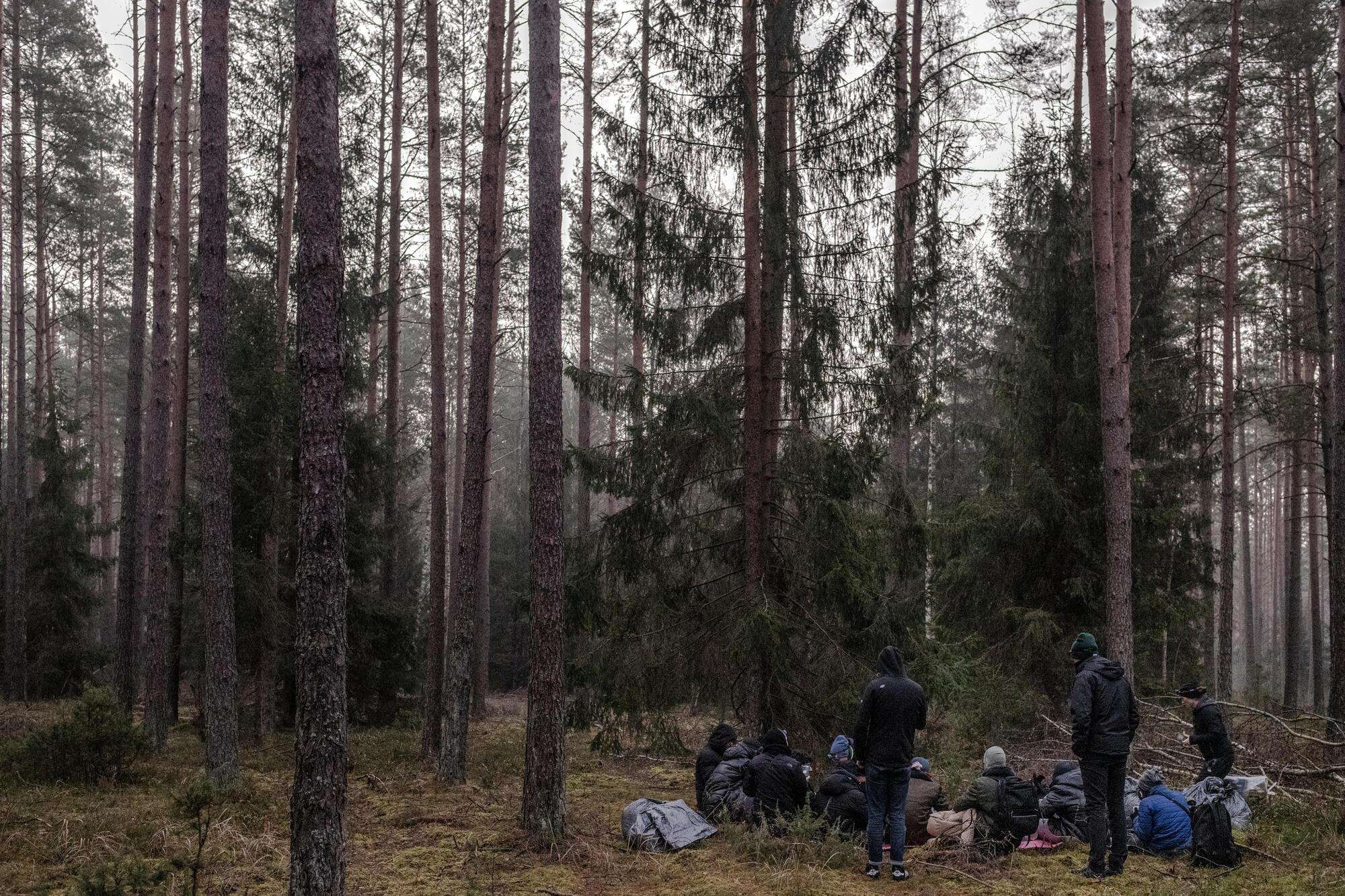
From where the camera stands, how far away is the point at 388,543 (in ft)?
57.2

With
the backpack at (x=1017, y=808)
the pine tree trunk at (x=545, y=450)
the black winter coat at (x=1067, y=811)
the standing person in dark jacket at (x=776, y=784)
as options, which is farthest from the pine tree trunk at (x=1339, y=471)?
the pine tree trunk at (x=545, y=450)

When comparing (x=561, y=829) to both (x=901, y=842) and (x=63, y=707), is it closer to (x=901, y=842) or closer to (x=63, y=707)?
(x=901, y=842)

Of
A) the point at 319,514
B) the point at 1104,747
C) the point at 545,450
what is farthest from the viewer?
the point at 545,450

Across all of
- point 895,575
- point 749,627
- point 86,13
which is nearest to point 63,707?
point 749,627

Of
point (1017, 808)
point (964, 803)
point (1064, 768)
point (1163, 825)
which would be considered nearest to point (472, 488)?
point (964, 803)

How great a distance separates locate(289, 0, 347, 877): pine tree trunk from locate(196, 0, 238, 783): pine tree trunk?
4845mm

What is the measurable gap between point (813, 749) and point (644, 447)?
4.35 meters

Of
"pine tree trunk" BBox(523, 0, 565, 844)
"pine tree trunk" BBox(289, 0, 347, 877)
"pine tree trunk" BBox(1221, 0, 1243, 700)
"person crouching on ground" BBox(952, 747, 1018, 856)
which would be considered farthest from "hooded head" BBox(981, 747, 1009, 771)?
→ "pine tree trunk" BBox(1221, 0, 1243, 700)

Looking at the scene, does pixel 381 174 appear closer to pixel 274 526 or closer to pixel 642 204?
pixel 274 526

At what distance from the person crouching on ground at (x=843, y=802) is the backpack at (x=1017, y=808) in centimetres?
131

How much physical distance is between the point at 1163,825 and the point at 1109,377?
531 centimetres

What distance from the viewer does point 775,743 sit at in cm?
927

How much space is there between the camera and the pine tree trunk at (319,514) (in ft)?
19.5

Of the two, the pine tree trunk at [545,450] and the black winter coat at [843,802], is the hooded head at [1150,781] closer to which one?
the black winter coat at [843,802]
